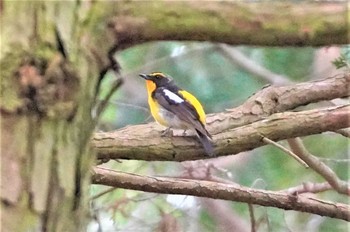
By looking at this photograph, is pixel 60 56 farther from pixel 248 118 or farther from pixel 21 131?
pixel 248 118

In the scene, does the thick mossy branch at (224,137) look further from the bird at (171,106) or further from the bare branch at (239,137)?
the bird at (171,106)

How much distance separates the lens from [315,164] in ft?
7.91

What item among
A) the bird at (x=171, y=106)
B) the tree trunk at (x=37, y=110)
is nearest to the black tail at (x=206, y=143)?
the bird at (x=171, y=106)

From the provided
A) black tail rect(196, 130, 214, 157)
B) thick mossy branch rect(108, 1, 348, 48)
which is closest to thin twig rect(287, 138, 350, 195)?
black tail rect(196, 130, 214, 157)

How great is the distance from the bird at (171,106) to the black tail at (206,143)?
0.51 m

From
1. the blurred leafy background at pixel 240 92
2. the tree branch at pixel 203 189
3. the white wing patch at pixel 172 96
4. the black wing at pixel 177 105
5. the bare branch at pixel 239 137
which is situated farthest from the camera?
the blurred leafy background at pixel 240 92

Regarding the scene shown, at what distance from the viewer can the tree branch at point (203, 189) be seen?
2.09 m

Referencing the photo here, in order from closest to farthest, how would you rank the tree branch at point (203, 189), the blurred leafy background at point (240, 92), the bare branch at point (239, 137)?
the bare branch at point (239, 137) < the tree branch at point (203, 189) < the blurred leafy background at point (240, 92)

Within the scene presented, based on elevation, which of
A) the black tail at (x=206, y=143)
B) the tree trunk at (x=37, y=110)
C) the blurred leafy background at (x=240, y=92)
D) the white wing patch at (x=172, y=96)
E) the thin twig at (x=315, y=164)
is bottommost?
the blurred leafy background at (x=240, y=92)

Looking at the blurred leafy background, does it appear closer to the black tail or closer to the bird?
the bird

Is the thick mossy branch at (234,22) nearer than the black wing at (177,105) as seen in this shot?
Yes

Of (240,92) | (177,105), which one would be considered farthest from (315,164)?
(240,92)

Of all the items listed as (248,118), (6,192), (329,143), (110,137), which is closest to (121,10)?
(6,192)

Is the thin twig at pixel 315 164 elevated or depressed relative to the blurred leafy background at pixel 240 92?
elevated
